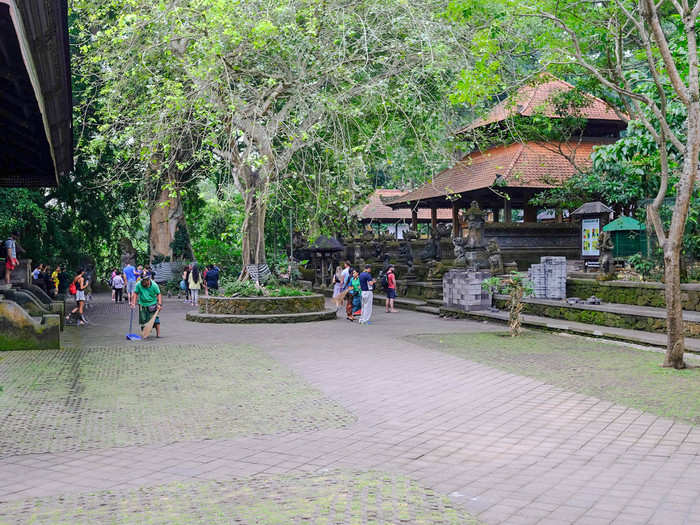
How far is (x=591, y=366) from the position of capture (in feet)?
36.7

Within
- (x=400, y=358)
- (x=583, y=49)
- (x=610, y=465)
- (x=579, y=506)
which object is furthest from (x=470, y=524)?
(x=583, y=49)

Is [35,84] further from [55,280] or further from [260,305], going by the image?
[55,280]

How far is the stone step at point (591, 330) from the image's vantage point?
13.4 m

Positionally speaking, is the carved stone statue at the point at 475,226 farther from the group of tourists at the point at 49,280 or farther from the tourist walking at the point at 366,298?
the group of tourists at the point at 49,280

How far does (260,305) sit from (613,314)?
9.65 meters

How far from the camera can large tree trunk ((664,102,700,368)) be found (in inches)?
410

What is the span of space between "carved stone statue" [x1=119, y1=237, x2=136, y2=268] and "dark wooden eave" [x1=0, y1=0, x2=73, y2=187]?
25.6 meters

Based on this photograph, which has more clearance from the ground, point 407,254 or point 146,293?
point 407,254

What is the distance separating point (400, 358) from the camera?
40.2 ft

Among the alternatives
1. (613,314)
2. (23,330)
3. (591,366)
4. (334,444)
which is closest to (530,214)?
(613,314)

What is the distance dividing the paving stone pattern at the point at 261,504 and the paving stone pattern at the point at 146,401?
1.64m

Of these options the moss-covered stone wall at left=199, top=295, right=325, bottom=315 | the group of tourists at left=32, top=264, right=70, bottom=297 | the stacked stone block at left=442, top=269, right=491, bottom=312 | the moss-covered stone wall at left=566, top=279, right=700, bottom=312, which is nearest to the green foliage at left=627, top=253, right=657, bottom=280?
the moss-covered stone wall at left=566, top=279, right=700, bottom=312

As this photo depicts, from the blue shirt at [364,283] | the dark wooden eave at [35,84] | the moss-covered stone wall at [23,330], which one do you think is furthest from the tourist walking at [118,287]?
the moss-covered stone wall at [23,330]

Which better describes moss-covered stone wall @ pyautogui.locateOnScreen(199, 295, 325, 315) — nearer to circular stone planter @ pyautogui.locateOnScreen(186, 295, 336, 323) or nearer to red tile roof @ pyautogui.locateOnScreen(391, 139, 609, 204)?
circular stone planter @ pyautogui.locateOnScreen(186, 295, 336, 323)
